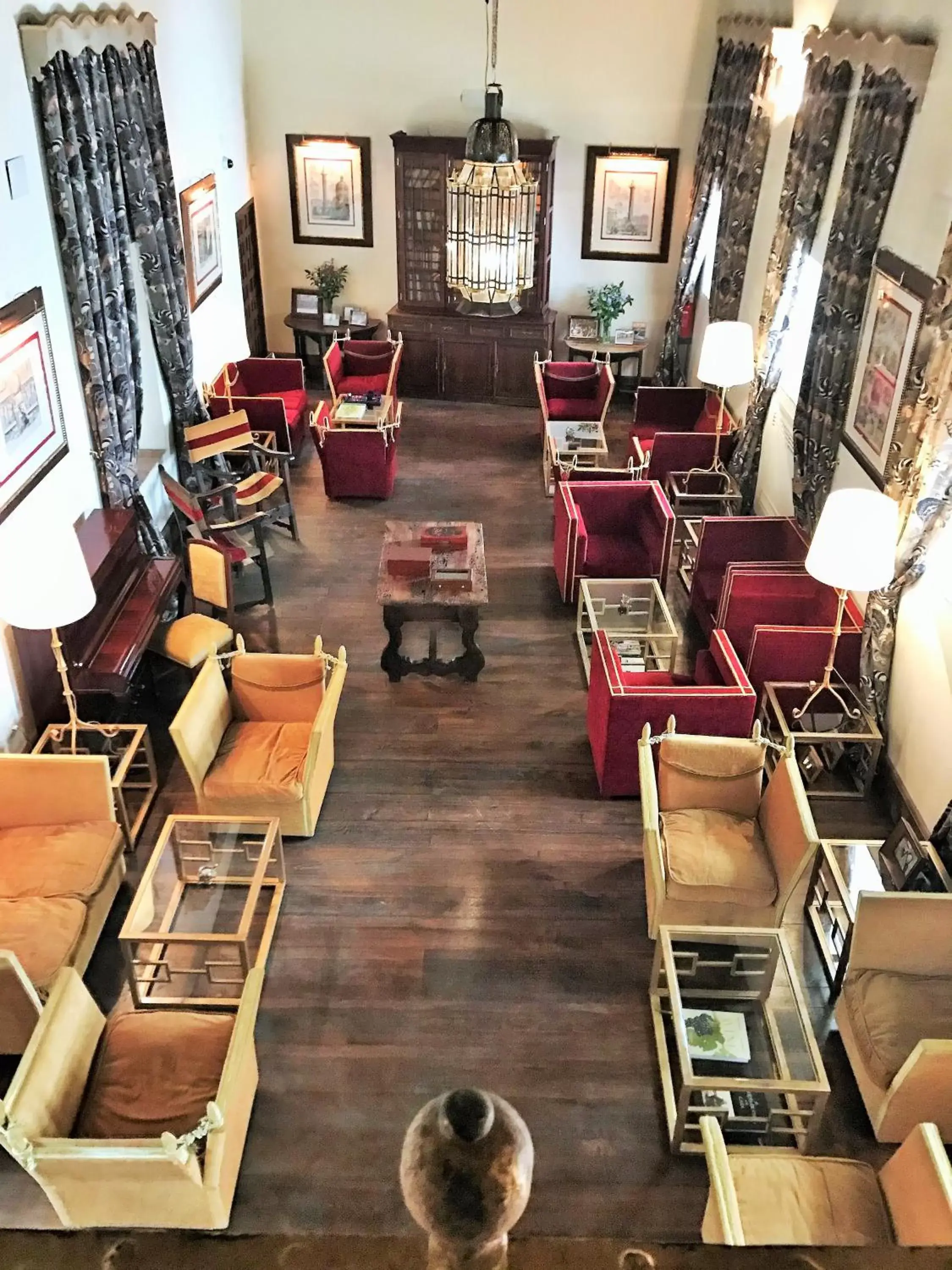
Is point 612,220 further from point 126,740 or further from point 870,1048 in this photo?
point 870,1048

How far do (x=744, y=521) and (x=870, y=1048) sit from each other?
3736mm

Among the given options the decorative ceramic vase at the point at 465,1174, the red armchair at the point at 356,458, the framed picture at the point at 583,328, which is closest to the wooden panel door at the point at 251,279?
the red armchair at the point at 356,458

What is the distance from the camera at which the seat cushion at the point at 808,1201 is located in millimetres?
2932

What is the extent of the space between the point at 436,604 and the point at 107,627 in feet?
6.05

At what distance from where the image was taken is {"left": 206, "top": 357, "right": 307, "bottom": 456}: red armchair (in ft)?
27.5

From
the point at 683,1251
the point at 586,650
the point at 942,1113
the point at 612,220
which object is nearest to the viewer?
the point at 683,1251

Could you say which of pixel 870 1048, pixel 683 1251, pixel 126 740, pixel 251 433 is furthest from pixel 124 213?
pixel 683 1251

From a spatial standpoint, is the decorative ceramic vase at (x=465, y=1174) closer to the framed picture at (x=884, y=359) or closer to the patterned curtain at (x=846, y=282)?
the framed picture at (x=884, y=359)

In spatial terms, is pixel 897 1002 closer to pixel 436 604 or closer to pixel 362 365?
pixel 436 604

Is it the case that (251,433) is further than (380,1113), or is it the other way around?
(251,433)

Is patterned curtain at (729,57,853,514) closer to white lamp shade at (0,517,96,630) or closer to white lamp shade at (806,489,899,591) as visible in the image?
white lamp shade at (806,489,899,591)

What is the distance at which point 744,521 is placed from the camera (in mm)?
6512

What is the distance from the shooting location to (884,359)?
17.8ft

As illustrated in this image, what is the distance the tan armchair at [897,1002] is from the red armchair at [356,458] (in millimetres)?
5605
